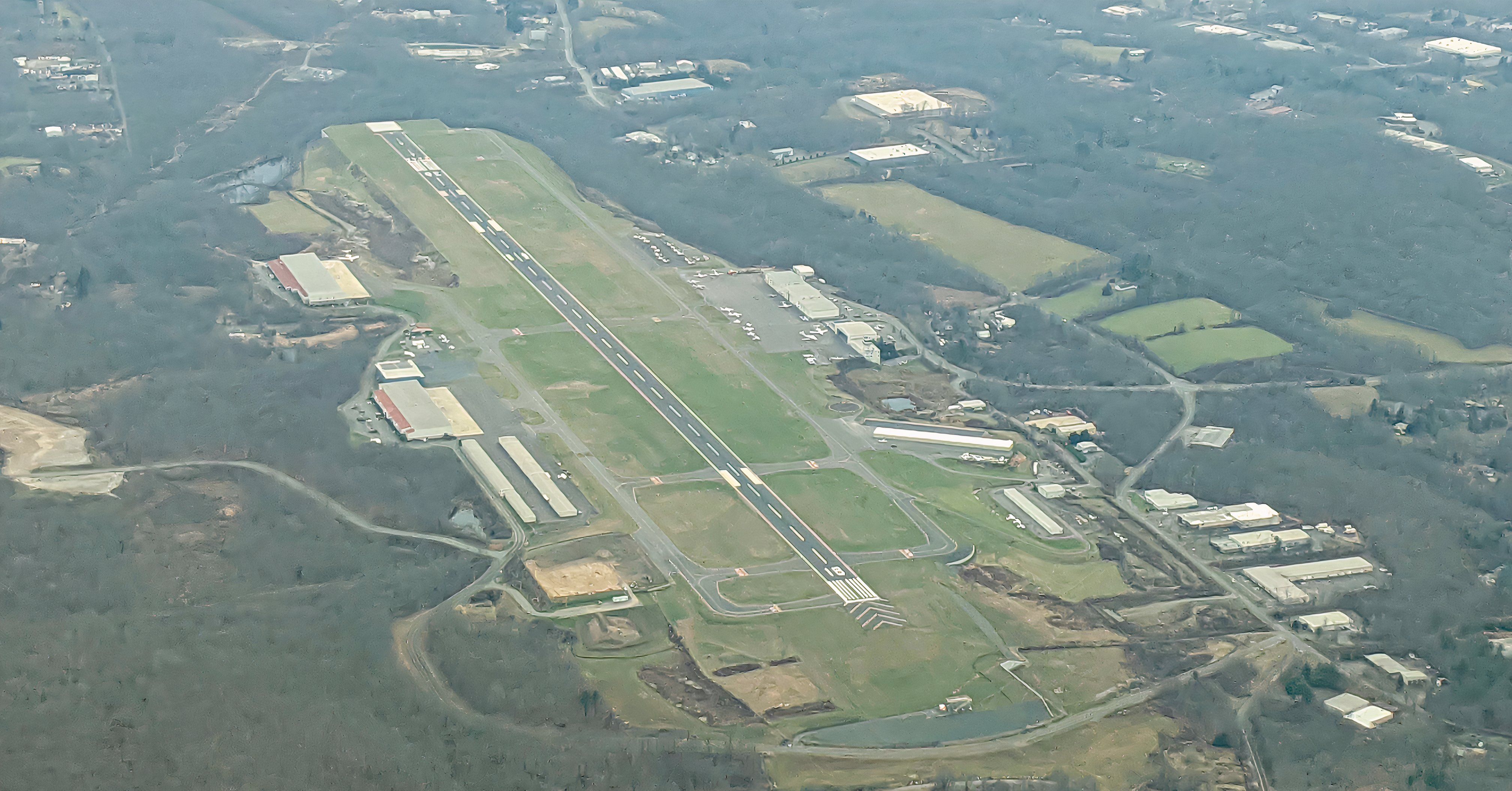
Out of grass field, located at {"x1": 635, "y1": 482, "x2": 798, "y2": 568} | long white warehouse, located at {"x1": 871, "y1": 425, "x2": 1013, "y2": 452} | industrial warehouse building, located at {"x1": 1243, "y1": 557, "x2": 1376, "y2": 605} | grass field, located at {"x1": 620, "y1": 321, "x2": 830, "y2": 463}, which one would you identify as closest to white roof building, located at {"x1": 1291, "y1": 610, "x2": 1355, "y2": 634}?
industrial warehouse building, located at {"x1": 1243, "y1": 557, "x2": 1376, "y2": 605}

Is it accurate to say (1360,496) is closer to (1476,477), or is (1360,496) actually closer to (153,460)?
(1476,477)

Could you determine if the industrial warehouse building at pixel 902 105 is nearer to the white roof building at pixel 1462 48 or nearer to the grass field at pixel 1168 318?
the grass field at pixel 1168 318

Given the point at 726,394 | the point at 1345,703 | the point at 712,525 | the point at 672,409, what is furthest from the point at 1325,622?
the point at 672,409

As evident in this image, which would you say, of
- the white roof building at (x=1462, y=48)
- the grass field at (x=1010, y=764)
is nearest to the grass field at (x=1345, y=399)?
the grass field at (x=1010, y=764)

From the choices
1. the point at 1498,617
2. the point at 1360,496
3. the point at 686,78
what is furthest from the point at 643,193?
the point at 1498,617

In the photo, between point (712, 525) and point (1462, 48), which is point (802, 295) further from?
point (1462, 48)
